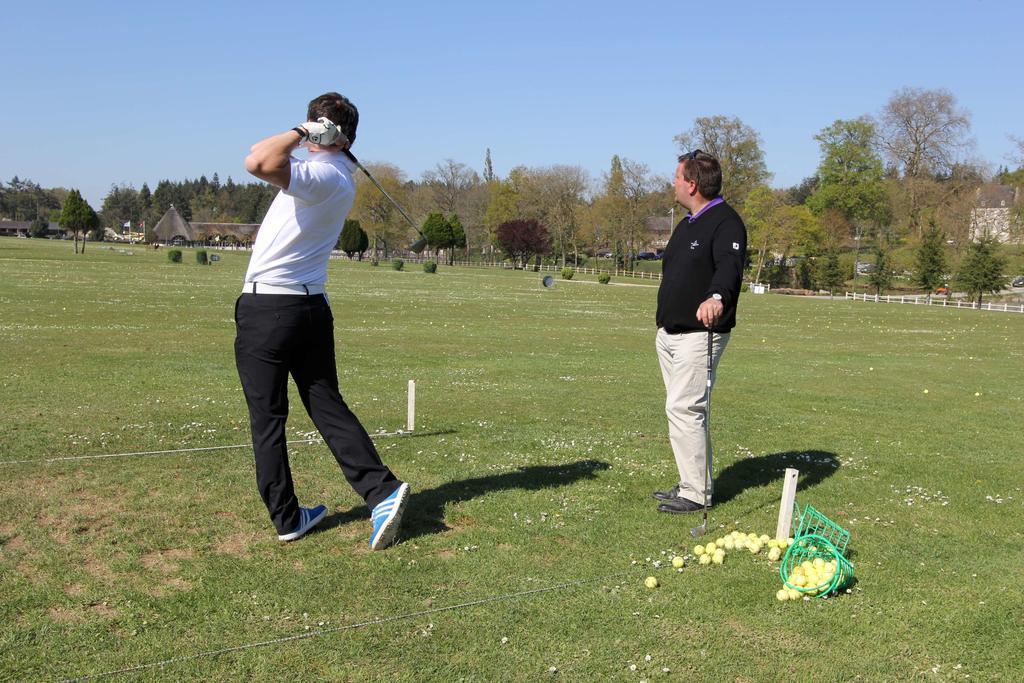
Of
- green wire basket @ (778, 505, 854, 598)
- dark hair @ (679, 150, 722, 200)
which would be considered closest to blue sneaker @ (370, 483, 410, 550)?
green wire basket @ (778, 505, 854, 598)

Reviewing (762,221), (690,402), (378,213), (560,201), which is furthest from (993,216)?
(690,402)

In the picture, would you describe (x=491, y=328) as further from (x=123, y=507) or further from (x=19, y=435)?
(x=123, y=507)

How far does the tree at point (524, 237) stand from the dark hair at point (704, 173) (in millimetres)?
99063

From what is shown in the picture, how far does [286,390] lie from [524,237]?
100275 millimetres

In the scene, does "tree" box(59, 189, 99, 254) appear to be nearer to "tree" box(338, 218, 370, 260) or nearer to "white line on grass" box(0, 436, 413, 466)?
"tree" box(338, 218, 370, 260)

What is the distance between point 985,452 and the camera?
375 inches

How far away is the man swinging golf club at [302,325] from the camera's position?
5.32m

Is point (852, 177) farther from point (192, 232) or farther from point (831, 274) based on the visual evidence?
point (192, 232)

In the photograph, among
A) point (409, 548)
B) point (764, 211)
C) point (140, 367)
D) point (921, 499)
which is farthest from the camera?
point (764, 211)

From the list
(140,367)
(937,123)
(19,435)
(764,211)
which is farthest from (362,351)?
(937,123)

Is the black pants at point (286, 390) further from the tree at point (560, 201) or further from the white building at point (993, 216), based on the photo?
the tree at point (560, 201)

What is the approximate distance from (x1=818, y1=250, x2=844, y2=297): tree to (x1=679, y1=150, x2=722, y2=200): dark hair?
74.0 meters

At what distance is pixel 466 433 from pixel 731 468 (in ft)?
9.67

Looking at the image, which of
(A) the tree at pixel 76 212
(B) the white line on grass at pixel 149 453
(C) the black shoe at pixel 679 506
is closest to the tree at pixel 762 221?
(A) the tree at pixel 76 212
